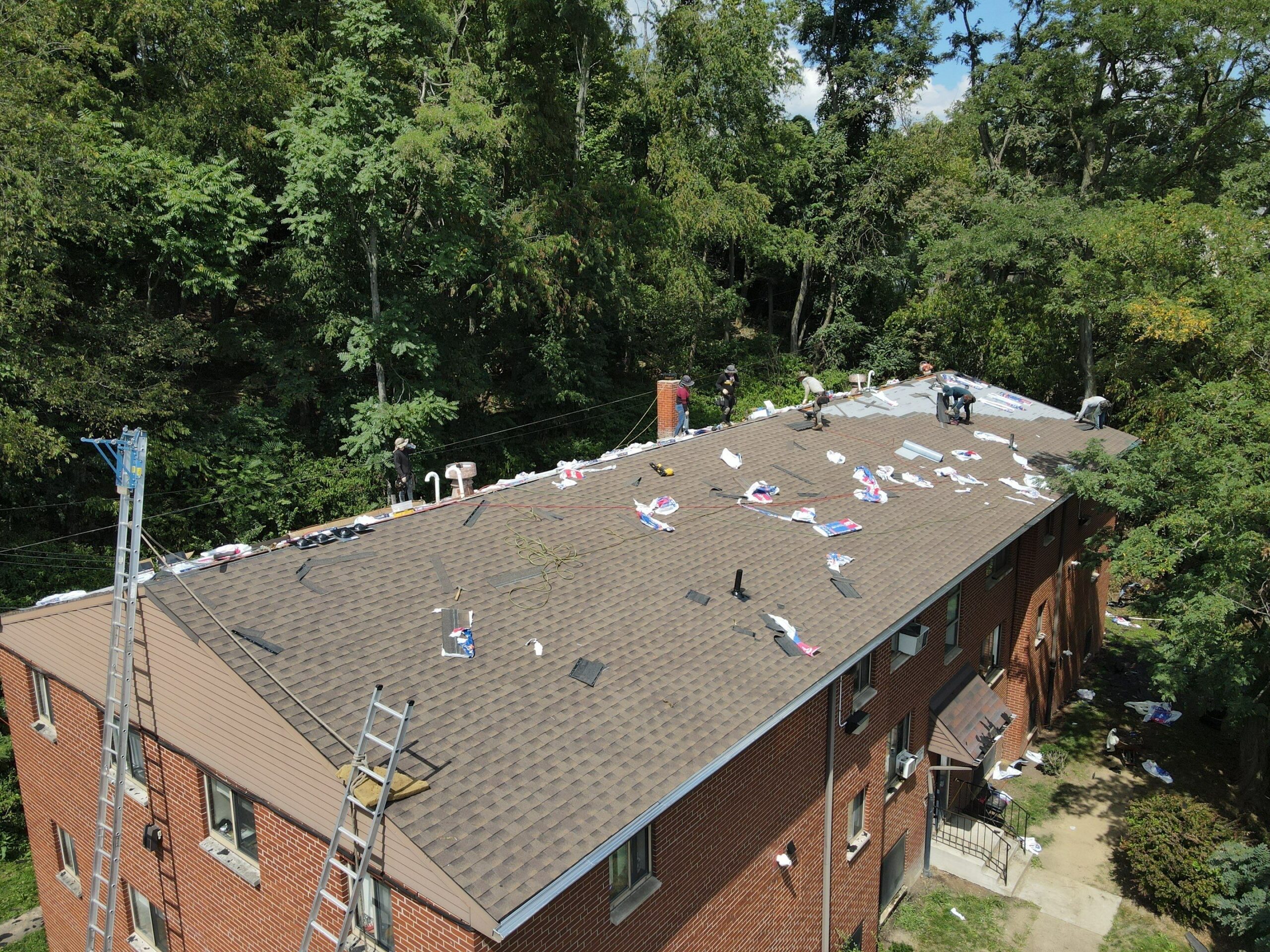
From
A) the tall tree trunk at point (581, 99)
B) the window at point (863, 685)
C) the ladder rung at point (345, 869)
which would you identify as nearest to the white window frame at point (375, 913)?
the ladder rung at point (345, 869)

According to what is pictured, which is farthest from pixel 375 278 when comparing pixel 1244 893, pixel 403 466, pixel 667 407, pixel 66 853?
pixel 1244 893

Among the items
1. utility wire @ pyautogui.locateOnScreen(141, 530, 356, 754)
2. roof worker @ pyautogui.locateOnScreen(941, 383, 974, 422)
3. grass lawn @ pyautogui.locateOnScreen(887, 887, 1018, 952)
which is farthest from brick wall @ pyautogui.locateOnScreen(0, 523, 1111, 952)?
roof worker @ pyautogui.locateOnScreen(941, 383, 974, 422)

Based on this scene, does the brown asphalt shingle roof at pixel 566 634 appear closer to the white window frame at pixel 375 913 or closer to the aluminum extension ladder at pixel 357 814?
the aluminum extension ladder at pixel 357 814

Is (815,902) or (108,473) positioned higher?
(108,473)

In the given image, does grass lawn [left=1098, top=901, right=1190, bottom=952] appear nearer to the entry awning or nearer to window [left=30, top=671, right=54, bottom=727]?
the entry awning

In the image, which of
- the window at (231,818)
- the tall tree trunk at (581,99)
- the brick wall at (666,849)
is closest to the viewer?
the brick wall at (666,849)

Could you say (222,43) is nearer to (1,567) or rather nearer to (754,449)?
(1,567)

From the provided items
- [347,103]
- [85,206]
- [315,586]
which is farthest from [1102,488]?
[85,206]
